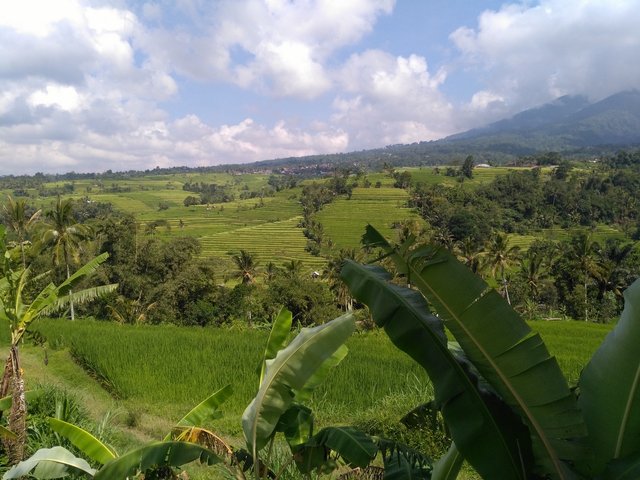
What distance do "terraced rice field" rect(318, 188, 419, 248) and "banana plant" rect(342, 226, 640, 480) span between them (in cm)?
5658

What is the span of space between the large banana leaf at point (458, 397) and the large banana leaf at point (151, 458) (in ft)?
5.30

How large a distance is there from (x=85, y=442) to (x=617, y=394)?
147 inches

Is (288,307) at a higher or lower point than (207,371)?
lower

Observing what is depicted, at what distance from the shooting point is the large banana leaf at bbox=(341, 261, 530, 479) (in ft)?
6.33

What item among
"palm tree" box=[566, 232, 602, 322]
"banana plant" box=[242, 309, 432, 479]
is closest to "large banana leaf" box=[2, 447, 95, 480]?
"banana plant" box=[242, 309, 432, 479]

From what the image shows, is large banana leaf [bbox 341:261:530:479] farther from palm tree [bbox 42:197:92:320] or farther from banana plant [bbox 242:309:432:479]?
palm tree [bbox 42:197:92:320]

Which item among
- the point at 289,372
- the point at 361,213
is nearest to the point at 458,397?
the point at 289,372

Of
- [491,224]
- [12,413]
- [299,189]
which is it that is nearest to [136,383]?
[12,413]

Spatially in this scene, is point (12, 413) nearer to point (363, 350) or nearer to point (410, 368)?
point (410, 368)

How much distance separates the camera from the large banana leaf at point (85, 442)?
369cm

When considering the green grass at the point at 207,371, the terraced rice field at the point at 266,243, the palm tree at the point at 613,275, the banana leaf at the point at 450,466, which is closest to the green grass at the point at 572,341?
the green grass at the point at 207,371

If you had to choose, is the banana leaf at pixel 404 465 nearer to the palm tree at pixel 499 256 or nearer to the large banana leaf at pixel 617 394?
the large banana leaf at pixel 617 394

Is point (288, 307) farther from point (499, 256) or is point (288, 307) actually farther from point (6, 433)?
point (6, 433)

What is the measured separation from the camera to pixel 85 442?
3.73m
